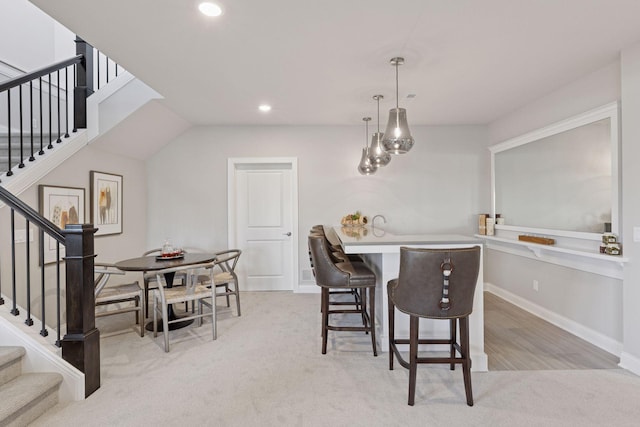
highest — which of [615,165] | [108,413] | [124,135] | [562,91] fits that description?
[562,91]

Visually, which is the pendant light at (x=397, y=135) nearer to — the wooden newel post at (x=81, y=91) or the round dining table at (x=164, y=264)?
the round dining table at (x=164, y=264)

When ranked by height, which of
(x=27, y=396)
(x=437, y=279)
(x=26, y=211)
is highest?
(x=26, y=211)

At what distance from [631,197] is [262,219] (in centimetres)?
429

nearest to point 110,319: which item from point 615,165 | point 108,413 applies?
point 108,413

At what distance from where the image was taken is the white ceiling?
2.10 m

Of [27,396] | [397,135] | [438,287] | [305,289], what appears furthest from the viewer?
[305,289]

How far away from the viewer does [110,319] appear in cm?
378

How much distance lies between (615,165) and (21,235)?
17.6 feet

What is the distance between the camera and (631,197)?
257 cm

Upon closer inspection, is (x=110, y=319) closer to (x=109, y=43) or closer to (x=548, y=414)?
(x=109, y=43)

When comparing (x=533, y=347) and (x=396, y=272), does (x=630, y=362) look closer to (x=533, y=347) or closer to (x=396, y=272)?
(x=533, y=347)

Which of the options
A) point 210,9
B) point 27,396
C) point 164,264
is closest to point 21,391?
point 27,396

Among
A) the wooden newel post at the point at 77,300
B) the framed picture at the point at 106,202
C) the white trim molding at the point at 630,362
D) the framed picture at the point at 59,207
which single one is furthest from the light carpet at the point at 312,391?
the framed picture at the point at 106,202

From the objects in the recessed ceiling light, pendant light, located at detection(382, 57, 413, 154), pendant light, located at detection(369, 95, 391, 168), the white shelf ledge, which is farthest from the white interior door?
the white shelf ledge
